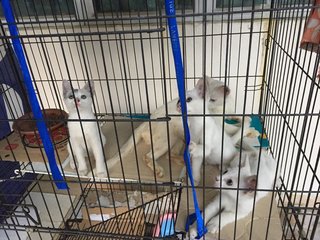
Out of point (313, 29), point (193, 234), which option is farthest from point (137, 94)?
point (313, 29)

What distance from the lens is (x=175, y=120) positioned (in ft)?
4.36

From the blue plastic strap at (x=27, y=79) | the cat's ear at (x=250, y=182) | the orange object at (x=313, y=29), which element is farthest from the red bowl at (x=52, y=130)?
the orange object at (x=313, y=29)

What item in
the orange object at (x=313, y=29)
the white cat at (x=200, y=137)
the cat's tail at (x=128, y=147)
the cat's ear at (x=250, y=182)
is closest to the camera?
the orange object at (x=313, y=29)

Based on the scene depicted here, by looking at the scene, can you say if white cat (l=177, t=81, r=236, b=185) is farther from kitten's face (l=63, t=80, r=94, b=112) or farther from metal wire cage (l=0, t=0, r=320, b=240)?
kitten's face (l=63, t=80, r=94, b=112)

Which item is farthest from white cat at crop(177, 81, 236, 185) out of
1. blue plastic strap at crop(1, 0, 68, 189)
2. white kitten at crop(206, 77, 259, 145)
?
blue plastic strap at crop(1, 0, 68, 189)

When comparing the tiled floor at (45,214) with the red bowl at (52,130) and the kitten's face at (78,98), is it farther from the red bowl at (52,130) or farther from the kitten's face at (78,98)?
the kitten's face at (78,98)

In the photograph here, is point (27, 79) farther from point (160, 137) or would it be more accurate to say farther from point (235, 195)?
point (235, 195)

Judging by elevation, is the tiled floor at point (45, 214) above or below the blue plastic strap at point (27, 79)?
below

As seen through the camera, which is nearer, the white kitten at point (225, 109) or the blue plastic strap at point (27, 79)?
the blue plastic strap at point (27, 79)

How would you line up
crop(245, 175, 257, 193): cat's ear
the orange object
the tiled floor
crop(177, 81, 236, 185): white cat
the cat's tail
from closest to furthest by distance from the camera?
the orange object
crop(245, 175, 257, 193): cat's ear
crop(177, 81, 236, 185): white cat
the cat's tail
the tiled floor

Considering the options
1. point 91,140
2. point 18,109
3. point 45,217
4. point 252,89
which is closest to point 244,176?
point 91,140

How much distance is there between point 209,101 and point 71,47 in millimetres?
971

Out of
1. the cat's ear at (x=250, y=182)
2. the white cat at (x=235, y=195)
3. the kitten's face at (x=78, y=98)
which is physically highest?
the kitten's face at (x=78, y=98)

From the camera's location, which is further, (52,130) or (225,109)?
(52,130)
